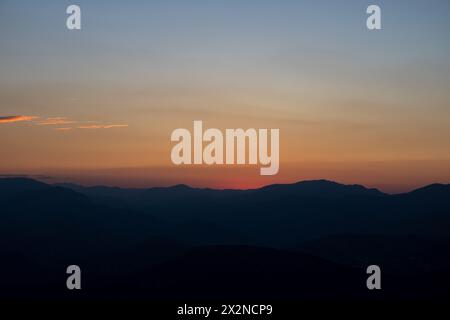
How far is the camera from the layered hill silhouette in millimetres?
49844

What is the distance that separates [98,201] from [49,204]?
10469mm

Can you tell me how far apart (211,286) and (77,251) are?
48.8 m

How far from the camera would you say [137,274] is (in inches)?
2188

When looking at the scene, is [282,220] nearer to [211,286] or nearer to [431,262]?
[431,262]

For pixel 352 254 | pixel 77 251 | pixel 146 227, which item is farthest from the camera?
pixel 77 251

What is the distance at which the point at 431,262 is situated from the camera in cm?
5397

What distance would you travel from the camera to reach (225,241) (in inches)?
3046

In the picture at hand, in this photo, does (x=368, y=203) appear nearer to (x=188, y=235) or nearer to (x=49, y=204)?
(x=188, y=235)

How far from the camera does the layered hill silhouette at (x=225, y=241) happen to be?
49844 mm
